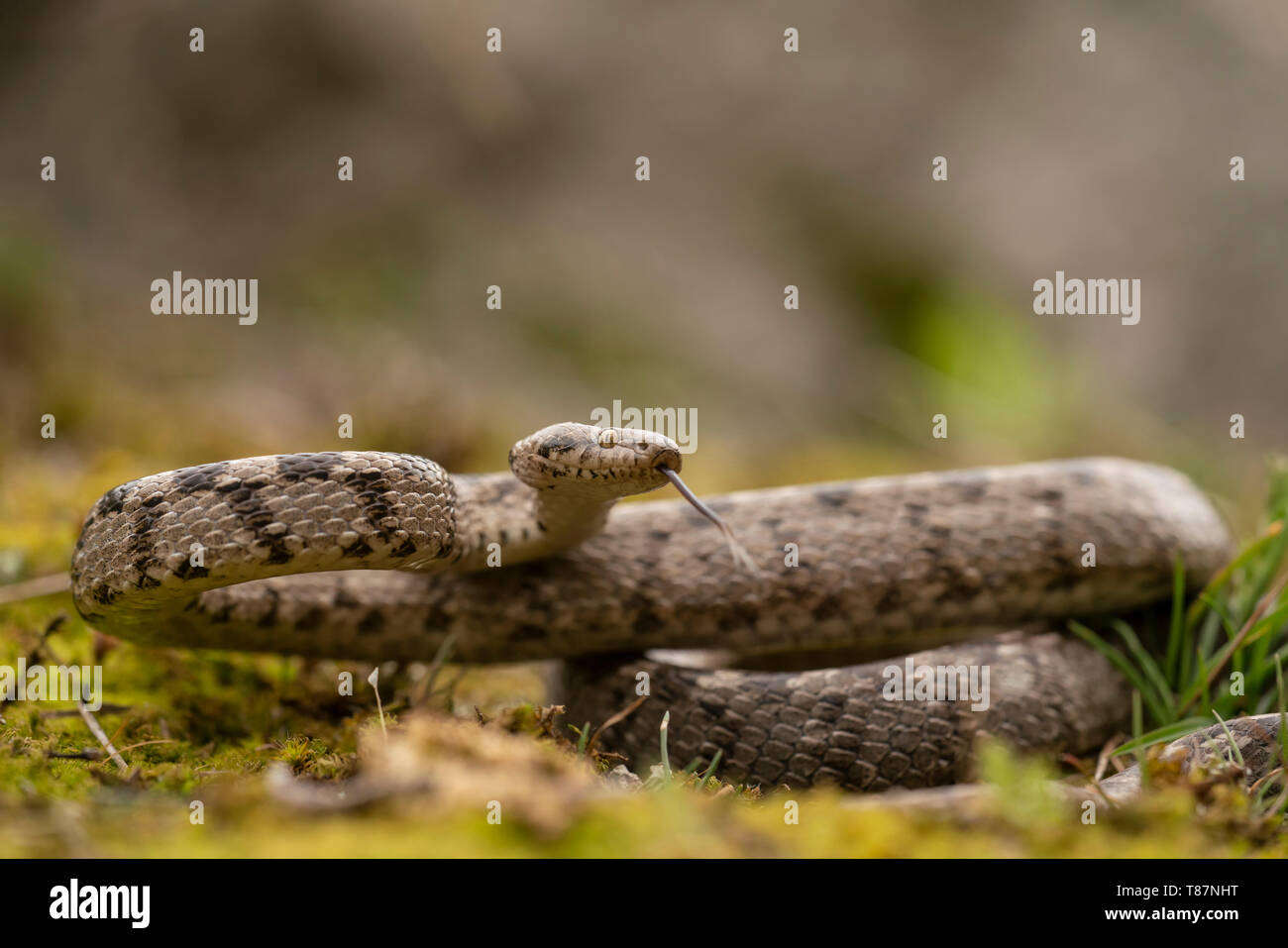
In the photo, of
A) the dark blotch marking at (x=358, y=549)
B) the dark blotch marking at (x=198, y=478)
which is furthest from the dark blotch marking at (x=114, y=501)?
the dark blotch marking at (x=358, y=549)

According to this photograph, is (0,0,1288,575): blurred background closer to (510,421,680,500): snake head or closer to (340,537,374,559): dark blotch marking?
(510,421,680,500): snake head

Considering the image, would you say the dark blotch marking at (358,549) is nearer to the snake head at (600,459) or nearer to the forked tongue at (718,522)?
the snake head at (600,459)

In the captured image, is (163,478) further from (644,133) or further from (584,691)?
(644,133)

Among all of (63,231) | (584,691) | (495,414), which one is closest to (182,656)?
(584,691)

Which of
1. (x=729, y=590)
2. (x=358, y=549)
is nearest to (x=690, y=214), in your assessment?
(x=729, y=590)

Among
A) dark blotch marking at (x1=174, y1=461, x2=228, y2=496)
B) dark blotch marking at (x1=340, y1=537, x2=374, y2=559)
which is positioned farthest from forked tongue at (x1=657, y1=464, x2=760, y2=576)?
dark blotch marking at (x1=174, y1=461, x2=228, y2=496)
